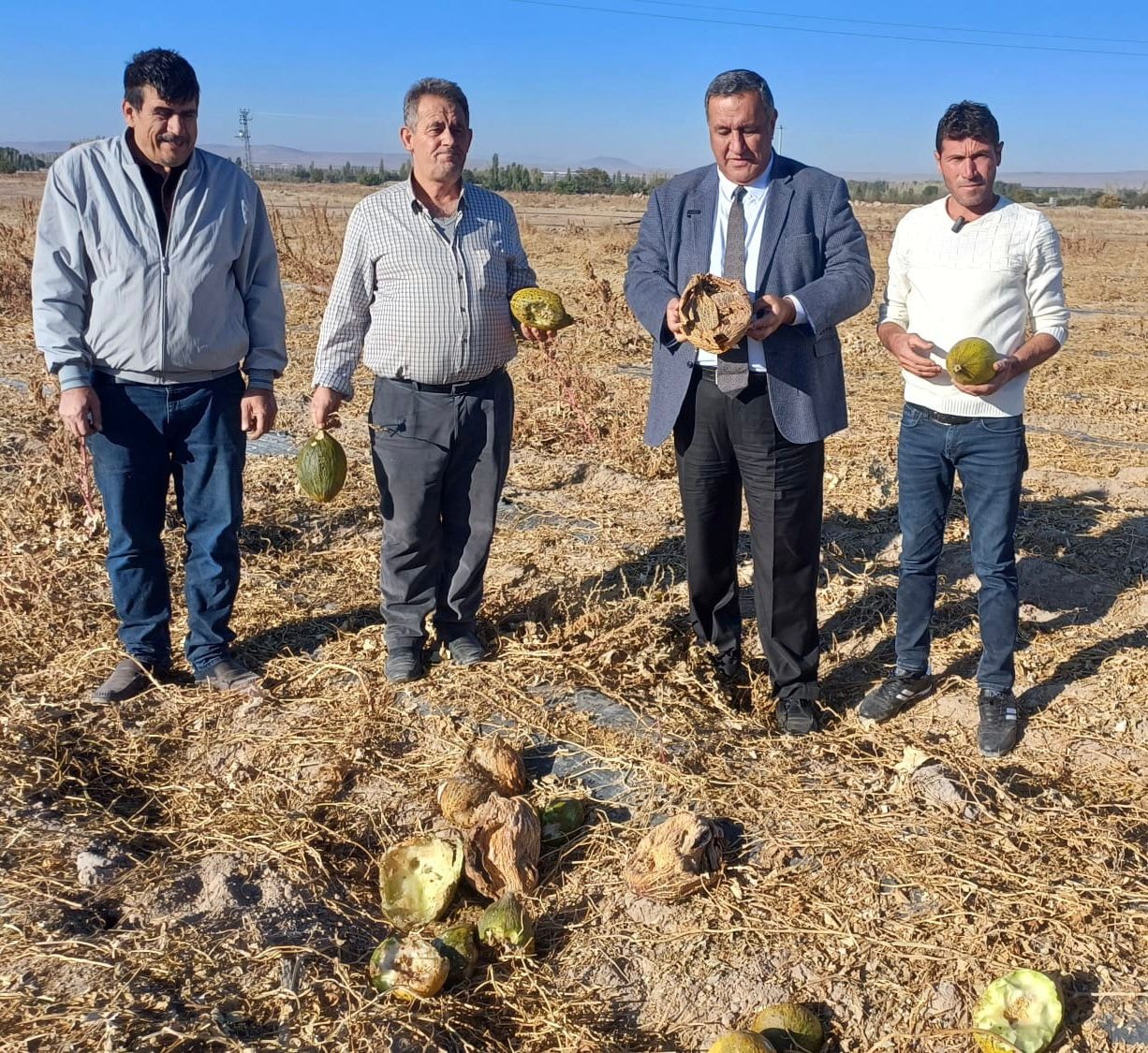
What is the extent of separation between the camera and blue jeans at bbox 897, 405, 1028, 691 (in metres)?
4.10

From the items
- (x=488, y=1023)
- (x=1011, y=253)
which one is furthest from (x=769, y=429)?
(x=488, y=1023)

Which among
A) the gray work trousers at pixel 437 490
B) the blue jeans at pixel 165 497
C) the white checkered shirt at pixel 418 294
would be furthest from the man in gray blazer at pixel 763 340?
the blue jeans at pixel 165 497

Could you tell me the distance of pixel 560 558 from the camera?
601cm

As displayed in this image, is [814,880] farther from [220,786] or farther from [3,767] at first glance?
[3,767]

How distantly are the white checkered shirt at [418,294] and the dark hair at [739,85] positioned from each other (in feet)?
3.29

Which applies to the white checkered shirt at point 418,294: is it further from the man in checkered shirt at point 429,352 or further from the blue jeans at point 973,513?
the blue jeans at point 973,513

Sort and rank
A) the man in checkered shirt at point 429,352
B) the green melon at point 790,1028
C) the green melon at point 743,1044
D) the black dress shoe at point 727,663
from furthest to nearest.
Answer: the black dress shoe at point 727,663
the man in checkered shirt at point 429,352
the green melon at point 790,1028
the green melon at point 743,1044

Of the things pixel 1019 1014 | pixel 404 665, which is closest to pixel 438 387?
pixel 404 665

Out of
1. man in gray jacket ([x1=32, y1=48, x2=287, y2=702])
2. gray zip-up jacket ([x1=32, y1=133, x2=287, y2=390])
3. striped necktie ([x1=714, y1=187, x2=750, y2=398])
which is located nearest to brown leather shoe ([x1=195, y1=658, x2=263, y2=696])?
man in gray jacket ([x1=32, y1=48, x2=287, y2=702])

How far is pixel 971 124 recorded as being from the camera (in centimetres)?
384

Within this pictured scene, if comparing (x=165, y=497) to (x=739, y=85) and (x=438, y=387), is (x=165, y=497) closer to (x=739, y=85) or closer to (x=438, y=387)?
(x=438, y=387)

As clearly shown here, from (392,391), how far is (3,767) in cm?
204

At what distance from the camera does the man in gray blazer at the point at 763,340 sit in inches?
154

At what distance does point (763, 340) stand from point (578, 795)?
1794mm
